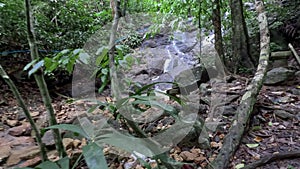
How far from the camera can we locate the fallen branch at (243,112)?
1.64 metres

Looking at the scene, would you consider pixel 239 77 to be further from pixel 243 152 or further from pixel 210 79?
pixel 243 152

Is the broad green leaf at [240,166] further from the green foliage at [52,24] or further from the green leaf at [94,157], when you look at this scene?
the green foliage at [52,24]

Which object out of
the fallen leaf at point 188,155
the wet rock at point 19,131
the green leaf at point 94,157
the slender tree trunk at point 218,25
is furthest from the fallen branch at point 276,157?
the slender tree trunk at point 218,25

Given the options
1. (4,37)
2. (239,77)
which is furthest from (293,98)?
(4,37)

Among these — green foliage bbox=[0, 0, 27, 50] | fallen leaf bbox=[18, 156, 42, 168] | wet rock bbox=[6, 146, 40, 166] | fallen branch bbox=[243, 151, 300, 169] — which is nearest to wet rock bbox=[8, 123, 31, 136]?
wet rock bbox=[6, 146, 40, 166]

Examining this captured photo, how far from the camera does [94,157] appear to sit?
0.70m

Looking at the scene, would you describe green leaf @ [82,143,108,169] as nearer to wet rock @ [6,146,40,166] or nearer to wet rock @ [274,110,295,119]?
wet rock @ [6,146,40,166]

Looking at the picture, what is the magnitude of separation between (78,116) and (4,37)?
1698 millimetres

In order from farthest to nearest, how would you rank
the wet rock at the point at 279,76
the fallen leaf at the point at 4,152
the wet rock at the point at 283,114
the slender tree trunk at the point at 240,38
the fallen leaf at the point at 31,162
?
1. the slender tree trunk at the point at 240,38
2. the wet rock at the point at 279,76
3. the wet rock at the point at 283,114
4. the fallen leaf at the point at 4,152
5. the fallen leaf at the point at 31,162

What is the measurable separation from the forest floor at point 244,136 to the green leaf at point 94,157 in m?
0.81

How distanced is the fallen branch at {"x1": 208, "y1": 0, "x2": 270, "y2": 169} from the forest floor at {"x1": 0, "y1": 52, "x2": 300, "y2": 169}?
81mm

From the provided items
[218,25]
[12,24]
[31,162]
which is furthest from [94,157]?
[218,25]

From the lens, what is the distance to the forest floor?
1.72 metres

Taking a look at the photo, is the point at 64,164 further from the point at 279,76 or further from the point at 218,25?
the point at 218,25
